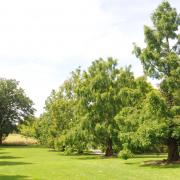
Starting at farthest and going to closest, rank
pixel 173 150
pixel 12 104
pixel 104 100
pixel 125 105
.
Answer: pixel 12 104, pixel 104 100, pixel 125 105, pixel 173 150

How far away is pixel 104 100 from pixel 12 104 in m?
60.2

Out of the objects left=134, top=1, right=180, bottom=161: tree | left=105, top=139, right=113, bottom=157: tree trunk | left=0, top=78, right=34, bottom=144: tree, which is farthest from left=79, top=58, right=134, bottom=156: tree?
left=0, top=78, right=34, bottom=144: tree

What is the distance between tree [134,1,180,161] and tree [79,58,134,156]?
12911 mm

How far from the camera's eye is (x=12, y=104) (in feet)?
332

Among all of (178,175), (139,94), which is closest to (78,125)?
(139,94)

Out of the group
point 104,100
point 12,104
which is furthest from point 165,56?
point 12,104

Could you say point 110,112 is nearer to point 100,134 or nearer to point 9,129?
point 100,134

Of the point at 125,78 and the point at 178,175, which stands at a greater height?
the point at 125,78

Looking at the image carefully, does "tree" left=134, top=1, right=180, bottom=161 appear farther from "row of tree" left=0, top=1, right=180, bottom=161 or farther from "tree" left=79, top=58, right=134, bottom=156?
"tree" left=79, top=58, right=134, bottom=156

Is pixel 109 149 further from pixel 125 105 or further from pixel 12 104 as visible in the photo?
pixel 12 104

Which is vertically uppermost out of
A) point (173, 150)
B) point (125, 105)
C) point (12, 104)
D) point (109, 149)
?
point (12, 104)

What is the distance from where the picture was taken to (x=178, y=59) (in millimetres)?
30188

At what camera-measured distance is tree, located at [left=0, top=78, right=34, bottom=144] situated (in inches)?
3898

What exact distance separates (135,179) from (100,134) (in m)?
24.4
